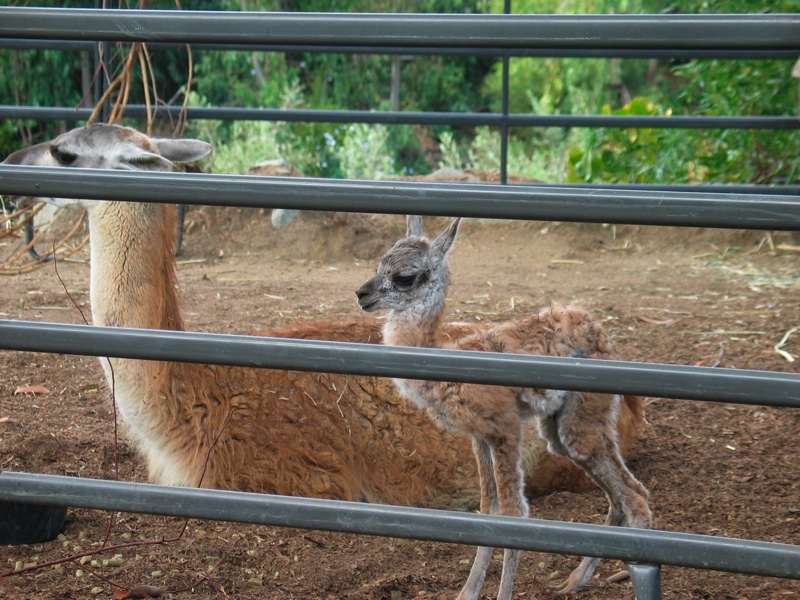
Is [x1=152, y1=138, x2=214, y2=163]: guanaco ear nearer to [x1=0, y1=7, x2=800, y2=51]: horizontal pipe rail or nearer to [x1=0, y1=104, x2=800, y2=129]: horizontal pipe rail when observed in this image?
[x1=0, y1=7, x2=800, y2=51]: horizontal pipe rail

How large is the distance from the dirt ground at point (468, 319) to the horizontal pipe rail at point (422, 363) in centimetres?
110

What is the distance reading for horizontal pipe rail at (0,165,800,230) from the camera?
1.62 meters

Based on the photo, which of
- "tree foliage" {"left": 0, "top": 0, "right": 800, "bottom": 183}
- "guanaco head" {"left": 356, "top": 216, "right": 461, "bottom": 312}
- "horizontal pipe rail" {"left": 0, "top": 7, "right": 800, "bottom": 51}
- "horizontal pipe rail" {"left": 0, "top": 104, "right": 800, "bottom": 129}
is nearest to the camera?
"horizontal pipe rail" {"left": 0, "top": 7, "right": 800, "bottom": 51}

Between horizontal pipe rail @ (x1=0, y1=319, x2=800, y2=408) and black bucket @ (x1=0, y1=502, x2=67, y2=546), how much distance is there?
1.19 m

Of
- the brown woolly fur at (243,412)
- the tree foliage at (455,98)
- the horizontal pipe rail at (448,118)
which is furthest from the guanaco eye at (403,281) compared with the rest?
the horizontal pipe rail at (448,118)

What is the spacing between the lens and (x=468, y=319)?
16.9 feet

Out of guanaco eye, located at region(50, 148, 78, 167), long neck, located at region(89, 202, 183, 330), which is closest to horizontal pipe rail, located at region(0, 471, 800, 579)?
long neck, located at region(89, 202, 183, 330)

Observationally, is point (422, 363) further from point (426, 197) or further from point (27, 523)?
point (27, 523)

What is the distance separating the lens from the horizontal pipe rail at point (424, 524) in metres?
1.64

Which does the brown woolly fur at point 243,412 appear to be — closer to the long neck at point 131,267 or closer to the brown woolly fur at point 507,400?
the long neck at point 131,267

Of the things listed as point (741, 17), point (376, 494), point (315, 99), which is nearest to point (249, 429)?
point (376, 494)

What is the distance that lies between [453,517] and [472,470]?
2.08m

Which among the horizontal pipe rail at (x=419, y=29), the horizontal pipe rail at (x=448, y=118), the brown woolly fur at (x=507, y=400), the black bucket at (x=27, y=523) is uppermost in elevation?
the horizontal pipe rail at (x=419, y=29)

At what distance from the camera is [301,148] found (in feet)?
32.2
